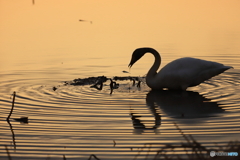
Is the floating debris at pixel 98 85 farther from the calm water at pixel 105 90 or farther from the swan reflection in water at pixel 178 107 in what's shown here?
the swan reflection in water at pixel 178 107

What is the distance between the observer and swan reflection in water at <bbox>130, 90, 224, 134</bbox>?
343 inches

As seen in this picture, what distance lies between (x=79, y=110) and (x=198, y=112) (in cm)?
225

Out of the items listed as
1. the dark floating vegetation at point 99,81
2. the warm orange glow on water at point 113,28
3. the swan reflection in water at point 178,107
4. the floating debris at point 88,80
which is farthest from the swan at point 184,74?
the warm orange glow on water at point 113,28

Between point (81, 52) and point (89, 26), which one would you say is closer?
point (81, 52)

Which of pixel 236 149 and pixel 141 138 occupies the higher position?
pixel 236 149

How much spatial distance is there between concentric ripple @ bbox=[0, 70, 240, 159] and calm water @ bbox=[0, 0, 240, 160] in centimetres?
2

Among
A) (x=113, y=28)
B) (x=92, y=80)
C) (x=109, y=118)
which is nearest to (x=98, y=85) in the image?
(x=92, y=80)

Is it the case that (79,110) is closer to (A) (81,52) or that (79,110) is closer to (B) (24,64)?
(B) (24,64)

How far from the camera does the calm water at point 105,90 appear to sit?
761 cm

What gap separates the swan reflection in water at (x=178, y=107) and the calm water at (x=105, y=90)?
19mm

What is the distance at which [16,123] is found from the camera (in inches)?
346

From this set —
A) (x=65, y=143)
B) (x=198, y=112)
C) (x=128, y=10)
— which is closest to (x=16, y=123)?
(x=65, y=143)

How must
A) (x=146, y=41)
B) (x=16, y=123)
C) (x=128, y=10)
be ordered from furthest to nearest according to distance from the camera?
(x=128, y=10), (x=146, y=41), (x=16, y=123)

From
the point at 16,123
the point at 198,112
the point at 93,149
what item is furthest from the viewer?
the point at 198,112
